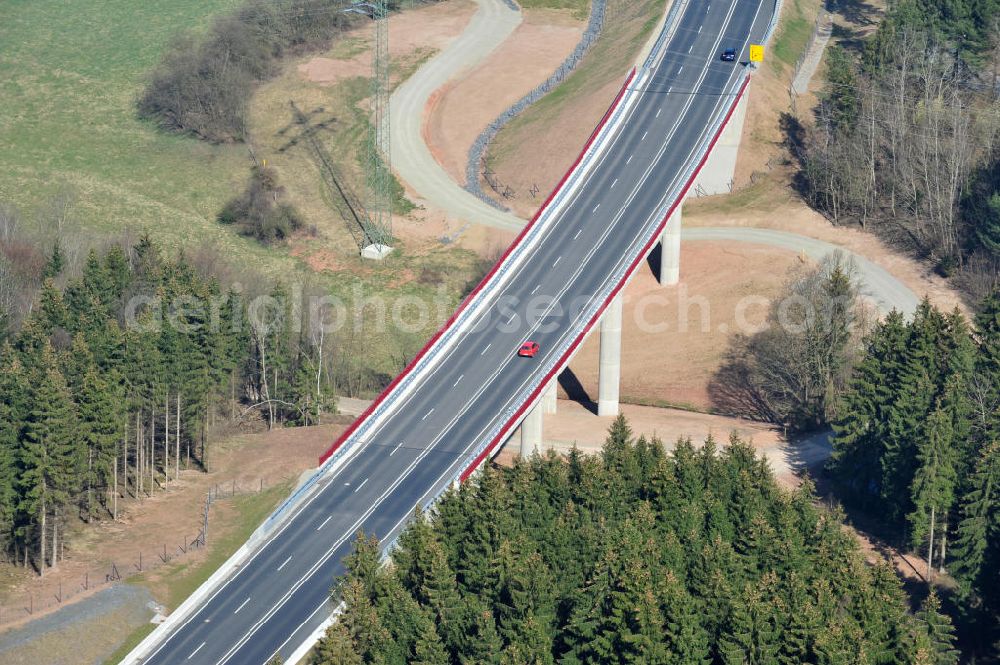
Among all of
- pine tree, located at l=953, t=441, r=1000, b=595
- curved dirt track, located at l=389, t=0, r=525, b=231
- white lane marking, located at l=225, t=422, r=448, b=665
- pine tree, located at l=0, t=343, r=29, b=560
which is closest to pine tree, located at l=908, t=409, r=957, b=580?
pine tree, located at l=953, t=441, r=1000, b=595

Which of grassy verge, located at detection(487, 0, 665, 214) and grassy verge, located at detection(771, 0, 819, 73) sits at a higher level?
grassy verge, located at detection(771, 0, 819, 73)

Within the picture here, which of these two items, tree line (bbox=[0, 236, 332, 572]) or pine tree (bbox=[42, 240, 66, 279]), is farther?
pine tree (bbox=[42, 240, 66, 279])

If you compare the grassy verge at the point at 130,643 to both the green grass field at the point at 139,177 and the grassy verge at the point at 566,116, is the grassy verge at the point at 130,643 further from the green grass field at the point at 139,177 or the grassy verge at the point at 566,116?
the grassy verge at the point at 566,116

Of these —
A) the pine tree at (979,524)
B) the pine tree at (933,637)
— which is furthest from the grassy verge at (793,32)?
the pine tree at (933,637)

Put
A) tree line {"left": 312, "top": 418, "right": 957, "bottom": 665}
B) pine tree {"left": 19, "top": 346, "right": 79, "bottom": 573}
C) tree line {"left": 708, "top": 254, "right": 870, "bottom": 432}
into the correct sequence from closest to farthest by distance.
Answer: tree line {"left": 312, "top": 418, "right": 957, "bottom": 665}, pine tree {"left": 19, "top": 346, "right": 79, "bottom": 573}, tree line {"left": 708, "top": 254, "right": 870, "bottom": 432}

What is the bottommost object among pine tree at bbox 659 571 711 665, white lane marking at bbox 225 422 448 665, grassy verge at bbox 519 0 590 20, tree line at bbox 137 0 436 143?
white lane marking at bbox 225 422 448 665

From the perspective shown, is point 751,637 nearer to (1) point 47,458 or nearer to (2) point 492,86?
(1) point 47,458

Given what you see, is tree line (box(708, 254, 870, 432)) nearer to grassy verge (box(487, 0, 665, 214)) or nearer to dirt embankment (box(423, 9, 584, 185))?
grassy verge (box(487, 0, 665, 214))

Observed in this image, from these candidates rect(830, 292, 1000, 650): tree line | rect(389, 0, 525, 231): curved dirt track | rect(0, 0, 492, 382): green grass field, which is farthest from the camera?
rect(389, 0, 525, 231): curved dirt track
